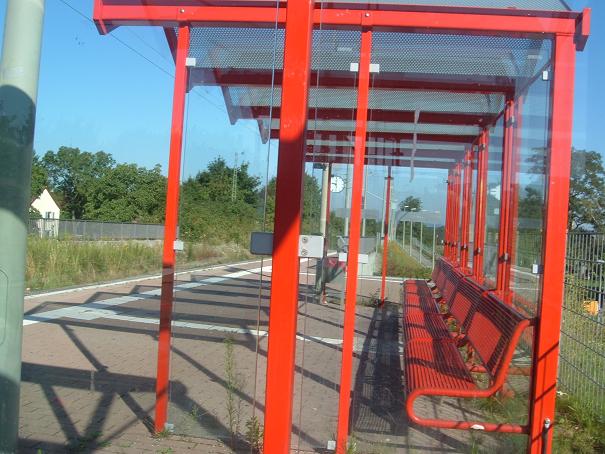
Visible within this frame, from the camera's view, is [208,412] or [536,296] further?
[208,412]

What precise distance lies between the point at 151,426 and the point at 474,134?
3.97 m

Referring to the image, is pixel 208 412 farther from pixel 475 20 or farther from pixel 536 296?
pixel 475 20

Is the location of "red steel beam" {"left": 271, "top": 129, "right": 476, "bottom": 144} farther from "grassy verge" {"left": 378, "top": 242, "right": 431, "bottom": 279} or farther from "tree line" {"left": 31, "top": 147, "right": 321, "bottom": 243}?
"grassy verge" {"left": 378, "top": 242, "right": 431, "bottom": 279}

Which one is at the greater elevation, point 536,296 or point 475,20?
point 475,20

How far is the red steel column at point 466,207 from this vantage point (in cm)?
699

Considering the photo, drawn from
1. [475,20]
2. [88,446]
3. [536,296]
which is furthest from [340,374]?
[475,20]

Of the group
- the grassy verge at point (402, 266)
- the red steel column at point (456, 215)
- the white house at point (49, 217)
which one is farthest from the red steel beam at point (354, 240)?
the white house at point (49, 217)

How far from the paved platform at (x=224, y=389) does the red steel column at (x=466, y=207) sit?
179 centimetres

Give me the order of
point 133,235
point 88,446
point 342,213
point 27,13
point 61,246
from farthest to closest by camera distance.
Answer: point 61,246 → point 133,235 → point 342,213 → point 88,446 → point 27,13

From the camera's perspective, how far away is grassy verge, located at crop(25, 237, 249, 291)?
889 centimetres

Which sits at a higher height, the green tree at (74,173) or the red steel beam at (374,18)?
the red steel beam at (374,18)

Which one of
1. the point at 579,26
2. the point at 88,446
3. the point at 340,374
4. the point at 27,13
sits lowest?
the point at 88,446

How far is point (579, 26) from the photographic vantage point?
3.78 m

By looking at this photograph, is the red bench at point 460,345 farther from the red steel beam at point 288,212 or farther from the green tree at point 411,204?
the red steel beam at point 288,212
